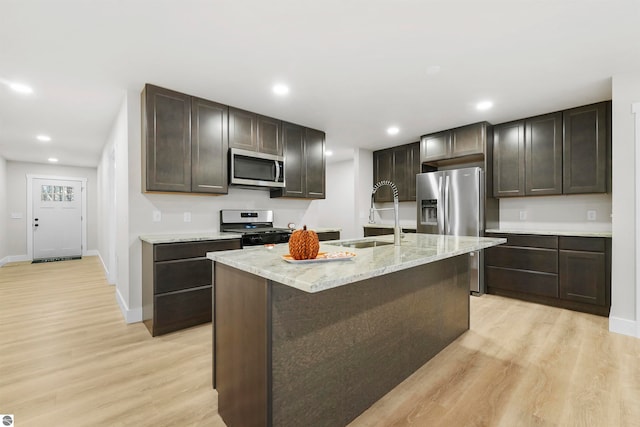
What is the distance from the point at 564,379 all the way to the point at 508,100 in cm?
280

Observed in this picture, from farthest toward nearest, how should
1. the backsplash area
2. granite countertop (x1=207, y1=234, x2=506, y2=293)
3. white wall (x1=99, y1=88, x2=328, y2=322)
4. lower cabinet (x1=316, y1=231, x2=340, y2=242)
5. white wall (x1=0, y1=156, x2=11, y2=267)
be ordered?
white wall (x1=0, y1=156, x2=11, y2=267) → lower cabinet (x1=316, y1=231, x2=340, y2=242) → the backsplash area → white wall (x1=99, y1=88, x2=328, y2=322) → granite countertop (x1=207, y1=234, x2=506, y2=293)

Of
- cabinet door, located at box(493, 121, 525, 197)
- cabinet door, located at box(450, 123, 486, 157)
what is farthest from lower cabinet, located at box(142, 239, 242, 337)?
cabinet door, located at box(493, 121, 525, 197)

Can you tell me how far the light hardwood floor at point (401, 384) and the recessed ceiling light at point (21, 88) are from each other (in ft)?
7.84

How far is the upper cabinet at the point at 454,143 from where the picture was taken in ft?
13.5

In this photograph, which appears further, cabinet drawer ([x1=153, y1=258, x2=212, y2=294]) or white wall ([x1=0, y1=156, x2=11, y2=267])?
white wall ([x1=0, y1=156, x2=11, y2=267])

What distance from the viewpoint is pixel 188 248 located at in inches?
112

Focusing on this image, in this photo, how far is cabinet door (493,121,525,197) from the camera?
395 centimetres

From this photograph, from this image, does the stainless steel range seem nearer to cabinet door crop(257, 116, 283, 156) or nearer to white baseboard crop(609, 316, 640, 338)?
cabinet door crop(257, 116, 283, 156)

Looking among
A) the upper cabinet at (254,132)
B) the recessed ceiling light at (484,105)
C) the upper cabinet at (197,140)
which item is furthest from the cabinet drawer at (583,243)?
the upper cabinet at (254,132)

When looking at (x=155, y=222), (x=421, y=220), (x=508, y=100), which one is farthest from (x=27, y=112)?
(x=508, y=100)

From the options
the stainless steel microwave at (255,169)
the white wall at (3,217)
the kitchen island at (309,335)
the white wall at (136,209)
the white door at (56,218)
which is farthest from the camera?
the white door at (56,218)

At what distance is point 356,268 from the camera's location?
1279 mm

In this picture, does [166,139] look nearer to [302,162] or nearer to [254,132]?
[254,132]

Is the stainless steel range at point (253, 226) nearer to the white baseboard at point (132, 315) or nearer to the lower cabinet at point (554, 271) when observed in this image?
the white baseboard at point (132, 315)
